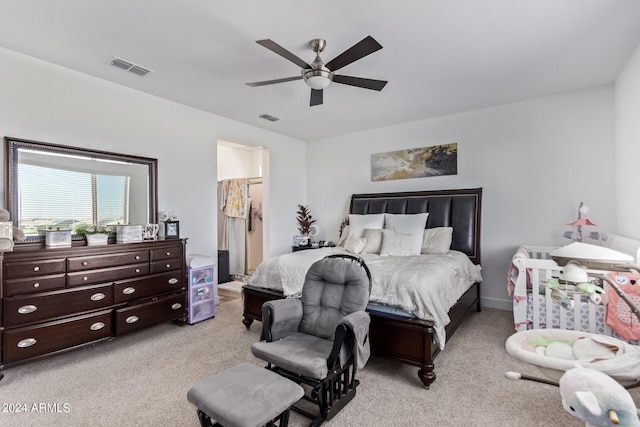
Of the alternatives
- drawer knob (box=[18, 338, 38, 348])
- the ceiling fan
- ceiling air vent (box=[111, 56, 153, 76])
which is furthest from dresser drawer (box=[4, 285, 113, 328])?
the ceiling fan

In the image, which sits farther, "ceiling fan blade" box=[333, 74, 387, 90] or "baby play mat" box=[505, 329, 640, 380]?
"ceiling fan blade" box=[333, 74, 387, 90]

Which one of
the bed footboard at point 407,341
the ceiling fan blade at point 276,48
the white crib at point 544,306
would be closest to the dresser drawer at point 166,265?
the bed footboard at point 407,341

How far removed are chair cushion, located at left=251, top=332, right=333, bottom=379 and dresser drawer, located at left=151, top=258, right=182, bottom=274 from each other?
70.9 inches

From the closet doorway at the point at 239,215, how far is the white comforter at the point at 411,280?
104 inches

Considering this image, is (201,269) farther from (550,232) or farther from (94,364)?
(550,232)

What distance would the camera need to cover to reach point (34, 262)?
2613mm

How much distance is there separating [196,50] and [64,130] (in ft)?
5.35

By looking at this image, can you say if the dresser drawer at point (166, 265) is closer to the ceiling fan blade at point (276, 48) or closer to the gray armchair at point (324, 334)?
the gray armchair at point (324, 334)

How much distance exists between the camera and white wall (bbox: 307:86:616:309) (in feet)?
11.9

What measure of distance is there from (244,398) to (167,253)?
2459 mm

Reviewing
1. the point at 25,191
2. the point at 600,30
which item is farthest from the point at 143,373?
the point at 600,30

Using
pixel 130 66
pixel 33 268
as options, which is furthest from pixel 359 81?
pixel 33 268

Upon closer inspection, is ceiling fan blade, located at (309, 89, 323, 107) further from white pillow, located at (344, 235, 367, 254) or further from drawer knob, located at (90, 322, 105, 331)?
drawer knob, located at (90, 322, 105, 331)

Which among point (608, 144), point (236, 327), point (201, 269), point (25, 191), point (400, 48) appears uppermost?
point (400, 48)
